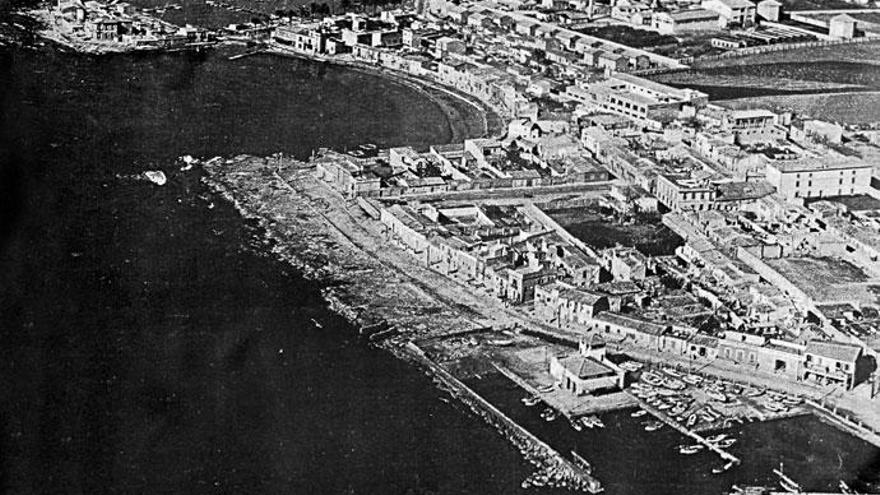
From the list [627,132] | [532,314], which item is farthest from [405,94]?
[532,314]

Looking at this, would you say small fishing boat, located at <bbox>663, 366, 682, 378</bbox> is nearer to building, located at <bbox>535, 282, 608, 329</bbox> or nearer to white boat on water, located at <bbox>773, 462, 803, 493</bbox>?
building, located at <bbox>535, 282, 608, 329</bbox>

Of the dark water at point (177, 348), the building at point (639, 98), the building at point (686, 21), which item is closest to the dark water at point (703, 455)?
the dark water at point (177, 348)

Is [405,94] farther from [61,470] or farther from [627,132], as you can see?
[61,470]

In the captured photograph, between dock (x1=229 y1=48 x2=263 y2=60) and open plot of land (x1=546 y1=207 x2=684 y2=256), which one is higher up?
dock (x1=229 y1=48 x2=263 y2=60)

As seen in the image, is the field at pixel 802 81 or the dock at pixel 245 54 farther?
the dock at pixel 245 54

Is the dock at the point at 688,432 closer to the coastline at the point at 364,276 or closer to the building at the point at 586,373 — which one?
the building at the point at 586,373

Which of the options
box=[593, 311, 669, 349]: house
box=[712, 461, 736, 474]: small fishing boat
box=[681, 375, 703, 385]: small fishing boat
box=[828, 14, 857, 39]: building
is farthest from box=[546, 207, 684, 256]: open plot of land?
box=[828, 14, 857, 39]: building

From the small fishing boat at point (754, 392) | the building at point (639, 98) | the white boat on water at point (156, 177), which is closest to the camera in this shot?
the small fishing boat at point (754, 392)
